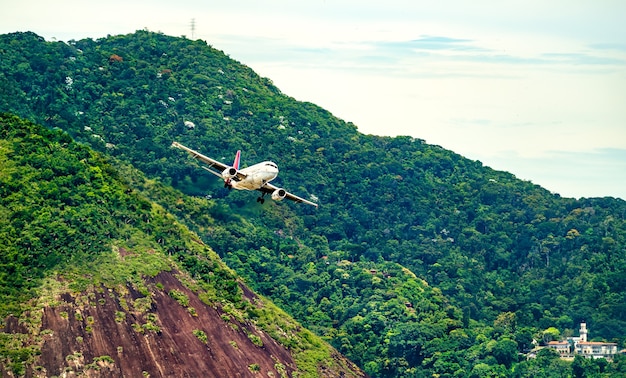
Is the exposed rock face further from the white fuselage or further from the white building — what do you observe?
the white building

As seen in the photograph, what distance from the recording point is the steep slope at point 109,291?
482 ft

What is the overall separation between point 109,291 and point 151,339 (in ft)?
21.4

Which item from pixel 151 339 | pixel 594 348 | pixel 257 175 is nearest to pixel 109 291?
pixel 151 339

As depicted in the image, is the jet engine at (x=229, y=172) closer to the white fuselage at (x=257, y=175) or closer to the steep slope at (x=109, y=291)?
the white fuselage at (x=257, y=175)

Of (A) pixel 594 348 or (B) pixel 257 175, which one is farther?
(A) pixel 594 348

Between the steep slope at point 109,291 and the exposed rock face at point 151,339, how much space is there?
140 mm

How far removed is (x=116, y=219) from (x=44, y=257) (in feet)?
46.0

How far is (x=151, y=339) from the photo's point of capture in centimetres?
15300

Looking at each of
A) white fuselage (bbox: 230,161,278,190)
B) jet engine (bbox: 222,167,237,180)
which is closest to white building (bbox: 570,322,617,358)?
white fuselage (bbox: 230,161,278,190)

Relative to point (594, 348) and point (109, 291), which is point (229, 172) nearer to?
point (109, 291)

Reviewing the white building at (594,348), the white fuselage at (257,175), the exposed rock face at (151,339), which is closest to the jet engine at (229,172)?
the white fuselage at (257,175)

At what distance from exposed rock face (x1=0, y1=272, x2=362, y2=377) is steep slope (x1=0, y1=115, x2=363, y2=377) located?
140mm

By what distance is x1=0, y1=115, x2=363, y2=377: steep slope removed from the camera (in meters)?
147

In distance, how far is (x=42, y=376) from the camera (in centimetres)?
14150
